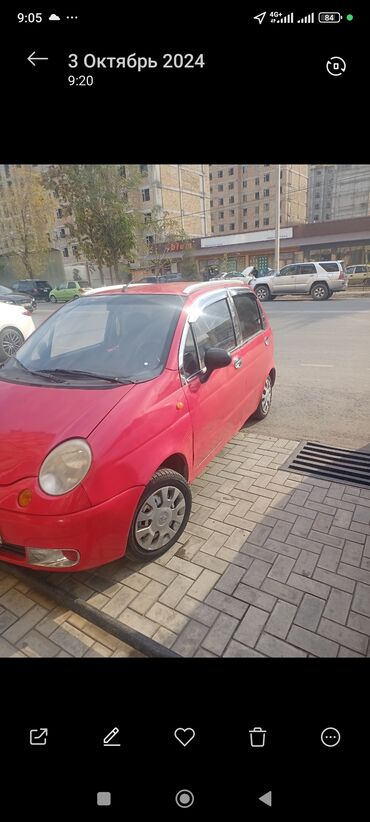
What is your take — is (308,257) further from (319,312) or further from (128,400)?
(128,400)

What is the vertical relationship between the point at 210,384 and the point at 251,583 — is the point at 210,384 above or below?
above

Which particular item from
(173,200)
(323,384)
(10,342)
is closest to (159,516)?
(323,384)

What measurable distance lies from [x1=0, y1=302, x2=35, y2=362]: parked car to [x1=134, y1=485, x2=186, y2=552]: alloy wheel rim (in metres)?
7.00

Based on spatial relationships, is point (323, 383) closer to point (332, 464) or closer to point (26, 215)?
point (332, 464)

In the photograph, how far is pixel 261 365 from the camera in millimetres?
4332

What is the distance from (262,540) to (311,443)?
5.72 ft

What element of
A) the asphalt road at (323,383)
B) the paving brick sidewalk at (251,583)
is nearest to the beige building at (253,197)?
the asphalt road at (323,383)

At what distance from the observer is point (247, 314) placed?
165 inches

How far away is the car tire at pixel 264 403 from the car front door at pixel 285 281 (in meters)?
16.9

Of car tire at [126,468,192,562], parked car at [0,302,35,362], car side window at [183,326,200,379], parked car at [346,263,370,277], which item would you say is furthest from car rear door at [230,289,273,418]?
parked car at [346,263,370,277]

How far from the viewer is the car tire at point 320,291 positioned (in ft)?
63.5

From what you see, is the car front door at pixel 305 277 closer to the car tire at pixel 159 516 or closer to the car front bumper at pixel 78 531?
the car tire at pixel 159 516

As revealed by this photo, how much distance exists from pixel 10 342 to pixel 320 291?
1546cm
